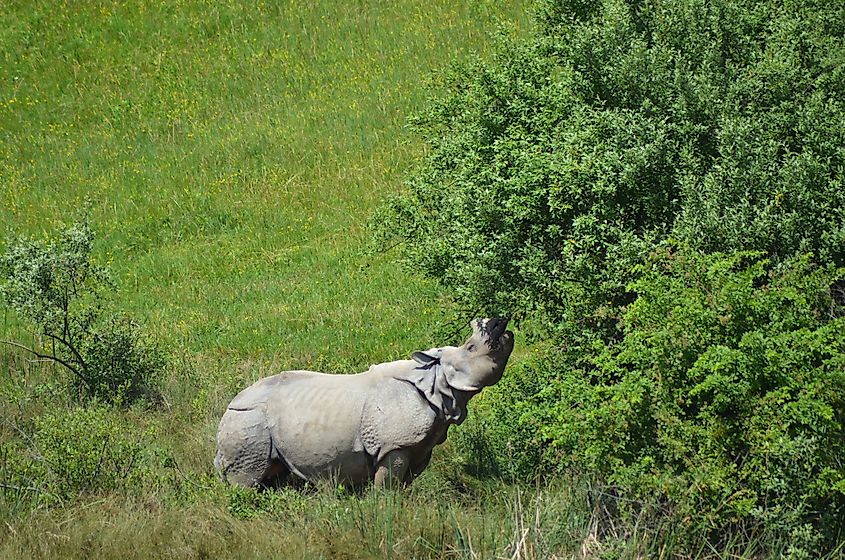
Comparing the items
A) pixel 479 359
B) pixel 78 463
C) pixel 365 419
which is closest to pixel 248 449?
pixel 365 419

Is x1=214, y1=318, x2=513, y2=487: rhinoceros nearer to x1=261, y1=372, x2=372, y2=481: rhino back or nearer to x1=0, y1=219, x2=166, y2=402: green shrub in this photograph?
x1=261, y1=372, x2=372, y2=481: rhino back

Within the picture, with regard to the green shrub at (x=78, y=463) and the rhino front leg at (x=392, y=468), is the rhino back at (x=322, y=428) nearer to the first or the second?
the rhino front leg at (x=392, y=468)

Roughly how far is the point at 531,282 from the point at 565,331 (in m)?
0.76

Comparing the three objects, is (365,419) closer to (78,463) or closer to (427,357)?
(427,357)

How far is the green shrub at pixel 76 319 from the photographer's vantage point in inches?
602

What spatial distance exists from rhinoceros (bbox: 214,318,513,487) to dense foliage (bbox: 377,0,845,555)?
0.78 m

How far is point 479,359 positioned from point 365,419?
3.91 feet

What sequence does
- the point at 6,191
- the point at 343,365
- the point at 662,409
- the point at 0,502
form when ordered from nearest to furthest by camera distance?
the point at 662,409 → the point at 0,502 → the point at 343,365 → the point at 6,191

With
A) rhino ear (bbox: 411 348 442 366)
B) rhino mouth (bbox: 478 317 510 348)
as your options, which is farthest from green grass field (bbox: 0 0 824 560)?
rhino mouth (bbox: 478 317 510 348)

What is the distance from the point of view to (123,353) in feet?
51.3

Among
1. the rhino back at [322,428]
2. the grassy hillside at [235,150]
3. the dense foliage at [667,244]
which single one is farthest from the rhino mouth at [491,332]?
the grassy hillside at [235,150]

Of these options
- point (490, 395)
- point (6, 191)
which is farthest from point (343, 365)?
point (6, 191)

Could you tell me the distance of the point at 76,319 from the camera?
52.0ft

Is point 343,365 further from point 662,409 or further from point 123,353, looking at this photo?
point 662,409
